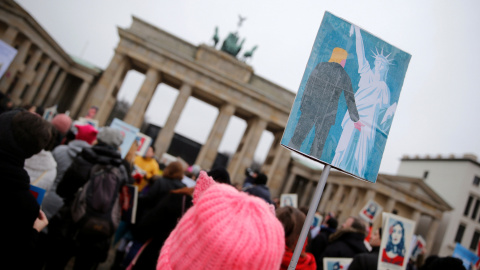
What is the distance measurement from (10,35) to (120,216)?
25.2 m

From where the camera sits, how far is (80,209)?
3623 mm

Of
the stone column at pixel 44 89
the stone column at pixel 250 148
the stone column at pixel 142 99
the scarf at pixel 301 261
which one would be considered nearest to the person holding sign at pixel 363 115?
the scarf at pixel 301 261

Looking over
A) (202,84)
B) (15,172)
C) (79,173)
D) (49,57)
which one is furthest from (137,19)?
(15,172)

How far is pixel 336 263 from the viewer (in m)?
4.36

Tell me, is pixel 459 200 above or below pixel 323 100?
above

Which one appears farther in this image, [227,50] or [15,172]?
[227,50]

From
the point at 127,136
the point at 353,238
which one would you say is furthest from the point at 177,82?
the point at 353,238

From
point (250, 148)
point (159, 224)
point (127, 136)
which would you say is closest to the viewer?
point (159, 224)

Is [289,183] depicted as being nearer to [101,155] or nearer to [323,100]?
[101,155]

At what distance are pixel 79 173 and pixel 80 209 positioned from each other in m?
0.51

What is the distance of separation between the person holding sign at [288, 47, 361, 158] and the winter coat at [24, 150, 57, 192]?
9.13ft

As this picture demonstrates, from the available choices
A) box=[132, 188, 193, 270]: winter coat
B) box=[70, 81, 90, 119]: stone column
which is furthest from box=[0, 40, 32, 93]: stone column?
box=[132, 188, 193, 270]: winter coat

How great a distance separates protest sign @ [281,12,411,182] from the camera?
2145 millimetres

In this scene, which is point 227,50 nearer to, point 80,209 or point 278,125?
point 278,125
